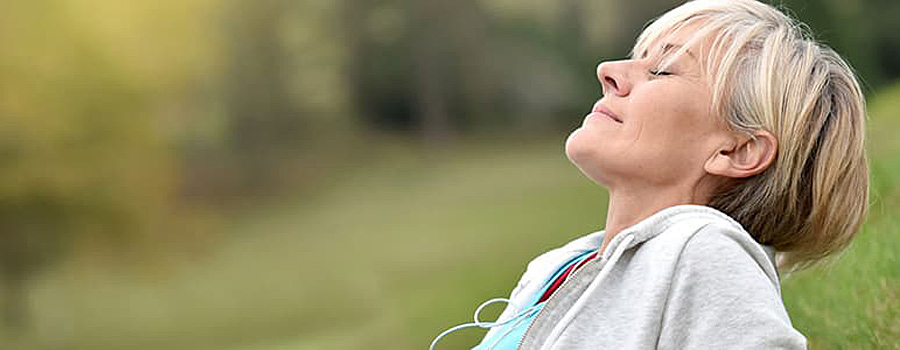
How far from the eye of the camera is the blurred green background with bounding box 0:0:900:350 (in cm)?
335

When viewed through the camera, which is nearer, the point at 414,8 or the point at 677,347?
the point at 677,347

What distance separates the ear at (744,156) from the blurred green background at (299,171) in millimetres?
2358

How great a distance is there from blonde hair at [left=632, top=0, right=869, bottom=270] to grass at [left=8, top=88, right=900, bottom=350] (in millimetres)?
2363

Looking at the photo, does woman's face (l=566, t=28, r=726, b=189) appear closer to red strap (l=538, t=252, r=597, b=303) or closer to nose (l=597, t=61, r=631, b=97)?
nose (l=597, t=61, r=631, b=97)

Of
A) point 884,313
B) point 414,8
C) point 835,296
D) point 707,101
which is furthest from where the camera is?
point 414,8

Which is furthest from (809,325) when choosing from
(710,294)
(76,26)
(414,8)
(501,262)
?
(76,26)

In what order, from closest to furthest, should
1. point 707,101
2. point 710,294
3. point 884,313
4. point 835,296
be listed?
1. point 710,294
2. point 707,101
3. point 884,313
4. point 835,296

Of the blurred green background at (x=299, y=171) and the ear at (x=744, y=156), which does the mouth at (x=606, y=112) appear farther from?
the blurred green background at (x=299, y=171)

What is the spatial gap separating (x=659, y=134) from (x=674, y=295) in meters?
0.17

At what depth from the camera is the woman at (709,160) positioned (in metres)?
0.97

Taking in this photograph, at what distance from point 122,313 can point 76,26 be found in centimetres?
86

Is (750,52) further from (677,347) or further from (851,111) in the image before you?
(677,347)

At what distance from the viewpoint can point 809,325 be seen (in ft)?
4.94

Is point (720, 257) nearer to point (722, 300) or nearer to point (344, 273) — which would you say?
point (722, 300)
